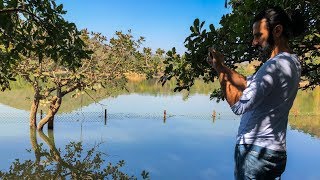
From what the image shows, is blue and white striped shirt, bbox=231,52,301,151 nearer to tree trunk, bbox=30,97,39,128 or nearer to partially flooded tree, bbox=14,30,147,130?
partially flooded tree, bbox=14,30,147,130

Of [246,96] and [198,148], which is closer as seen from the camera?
[246,96]

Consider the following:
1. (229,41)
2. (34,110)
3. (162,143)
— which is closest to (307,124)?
(162,143)

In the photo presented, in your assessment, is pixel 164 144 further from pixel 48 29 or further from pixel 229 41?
pixel 48 29

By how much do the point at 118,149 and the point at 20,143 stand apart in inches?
231

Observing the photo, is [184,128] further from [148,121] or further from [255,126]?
[255,126]

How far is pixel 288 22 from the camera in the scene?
2.50m

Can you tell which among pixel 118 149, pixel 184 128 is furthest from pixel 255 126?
pixel 184 128

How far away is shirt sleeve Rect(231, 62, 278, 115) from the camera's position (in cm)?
227

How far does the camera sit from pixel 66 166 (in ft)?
61.9

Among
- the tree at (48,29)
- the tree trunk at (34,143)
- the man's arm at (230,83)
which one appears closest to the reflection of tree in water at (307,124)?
the tree trunk at (34,143)

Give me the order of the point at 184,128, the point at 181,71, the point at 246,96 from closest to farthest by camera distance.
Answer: the point at 246,96 < the point at 181,71 < the point at 184,128

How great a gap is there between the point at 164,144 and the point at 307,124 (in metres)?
18.0

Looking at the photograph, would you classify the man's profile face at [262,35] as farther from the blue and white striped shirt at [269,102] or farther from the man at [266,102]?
the blue and white striped shirt at [269,102]

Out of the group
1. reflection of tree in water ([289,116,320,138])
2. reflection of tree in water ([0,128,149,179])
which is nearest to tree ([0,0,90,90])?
reflection of tree in water ([0,128,149,179])
